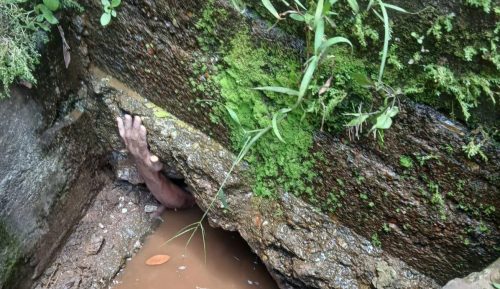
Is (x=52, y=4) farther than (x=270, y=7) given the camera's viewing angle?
Yes

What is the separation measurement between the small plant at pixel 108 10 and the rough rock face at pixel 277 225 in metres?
0.38

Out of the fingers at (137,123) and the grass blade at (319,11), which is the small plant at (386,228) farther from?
the fingers at (137,123)

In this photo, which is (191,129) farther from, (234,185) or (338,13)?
(338,13)

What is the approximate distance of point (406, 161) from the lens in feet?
5.65

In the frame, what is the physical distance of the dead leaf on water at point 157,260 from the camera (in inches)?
103

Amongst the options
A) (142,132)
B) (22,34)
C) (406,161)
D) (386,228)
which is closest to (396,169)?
(406,161)

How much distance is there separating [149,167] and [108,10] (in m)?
0.77

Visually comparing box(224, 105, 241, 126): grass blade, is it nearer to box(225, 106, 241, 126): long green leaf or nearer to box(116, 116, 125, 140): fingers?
box(225, 106, 241, 126): long green leaf

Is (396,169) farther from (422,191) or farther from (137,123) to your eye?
(137,123)

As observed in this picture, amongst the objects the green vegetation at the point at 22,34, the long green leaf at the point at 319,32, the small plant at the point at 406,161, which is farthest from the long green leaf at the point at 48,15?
the small plant at the point at 406,161

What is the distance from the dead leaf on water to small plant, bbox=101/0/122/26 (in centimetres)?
122

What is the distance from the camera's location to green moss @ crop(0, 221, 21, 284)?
2111mm

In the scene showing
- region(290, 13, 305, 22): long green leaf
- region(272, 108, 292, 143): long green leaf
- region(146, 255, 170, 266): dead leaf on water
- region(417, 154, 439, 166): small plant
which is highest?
region(290, 13, 305, 22): long green leaf

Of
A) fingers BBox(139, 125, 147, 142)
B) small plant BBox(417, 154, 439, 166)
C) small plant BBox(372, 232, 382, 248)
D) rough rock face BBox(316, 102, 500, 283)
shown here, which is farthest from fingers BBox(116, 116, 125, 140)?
small plant BBox(417, 154, 439, 166)
